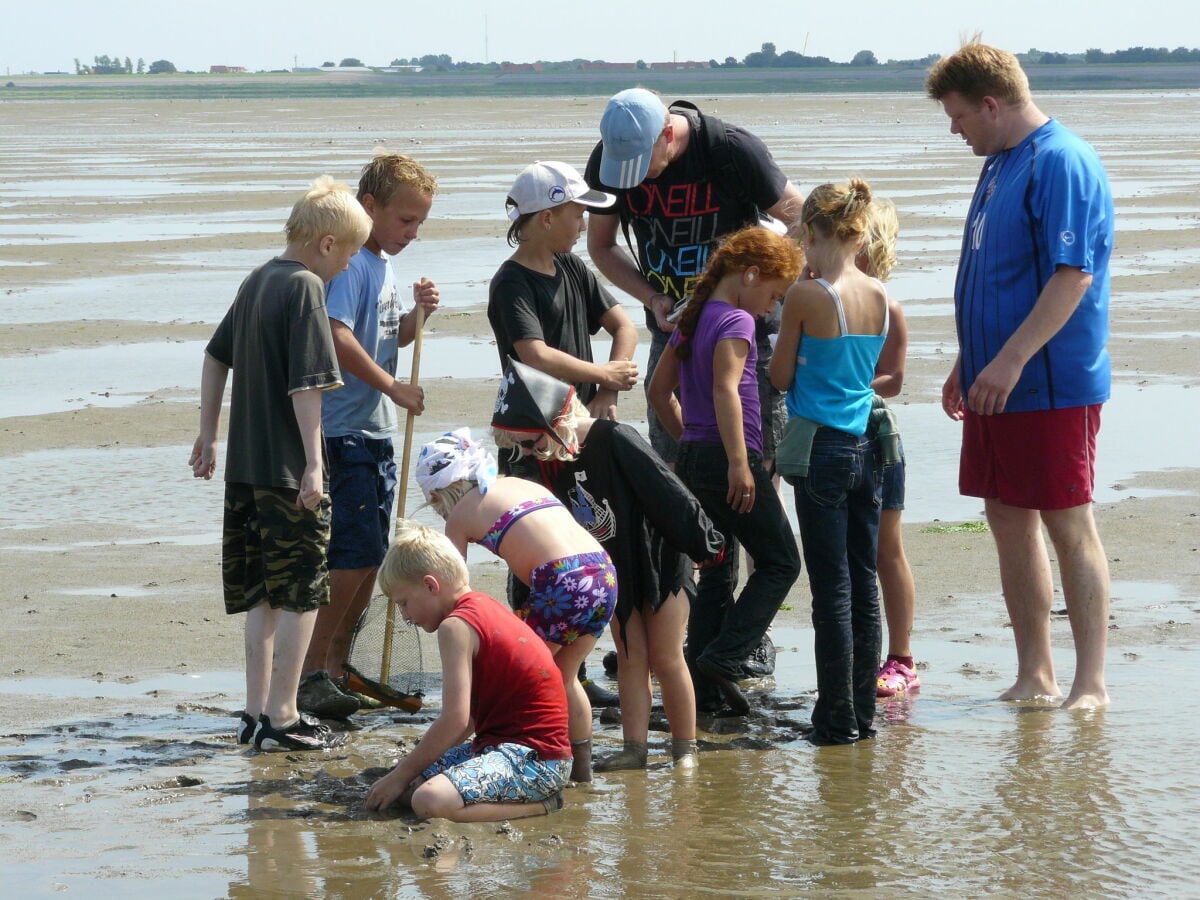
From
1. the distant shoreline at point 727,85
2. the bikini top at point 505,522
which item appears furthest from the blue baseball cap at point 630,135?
the distant shoreline at point 727,85

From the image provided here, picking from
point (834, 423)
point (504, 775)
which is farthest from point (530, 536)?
point (834, 423)

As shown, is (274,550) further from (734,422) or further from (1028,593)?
(1028,593)

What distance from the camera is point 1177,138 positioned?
4119 centimetres

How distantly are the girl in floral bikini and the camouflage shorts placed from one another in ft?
1.79

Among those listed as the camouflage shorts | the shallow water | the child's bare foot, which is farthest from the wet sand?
the camouflage shorts

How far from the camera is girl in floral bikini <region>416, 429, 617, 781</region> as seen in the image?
4.62m

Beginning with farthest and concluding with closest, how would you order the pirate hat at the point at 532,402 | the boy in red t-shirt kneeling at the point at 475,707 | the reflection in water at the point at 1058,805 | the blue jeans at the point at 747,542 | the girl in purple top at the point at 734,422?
the blue jeans at the point at 747,542 → the girl in purple top at the point at 734,422 → the pirate hat at the point at 532,402 → the boy in red t-shirt kneeling at the point at 475,707 → the reflection in water at the point at 1058,805

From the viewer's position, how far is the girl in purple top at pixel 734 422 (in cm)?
511

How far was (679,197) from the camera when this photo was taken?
5871 mm

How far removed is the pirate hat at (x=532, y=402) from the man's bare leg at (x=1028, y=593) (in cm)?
160

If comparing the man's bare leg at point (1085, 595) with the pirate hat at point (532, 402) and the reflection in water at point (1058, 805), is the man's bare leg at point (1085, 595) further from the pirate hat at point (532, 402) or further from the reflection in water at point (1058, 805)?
the pirate hat at point (532, 402)

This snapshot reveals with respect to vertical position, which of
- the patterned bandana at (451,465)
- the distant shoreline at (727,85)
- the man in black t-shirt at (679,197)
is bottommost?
the patterned bandana at (451,465)

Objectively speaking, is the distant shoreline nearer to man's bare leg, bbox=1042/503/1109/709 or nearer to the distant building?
the distant building

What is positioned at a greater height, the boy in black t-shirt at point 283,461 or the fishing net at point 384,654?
the boy in black t-shirt at point 283,461
